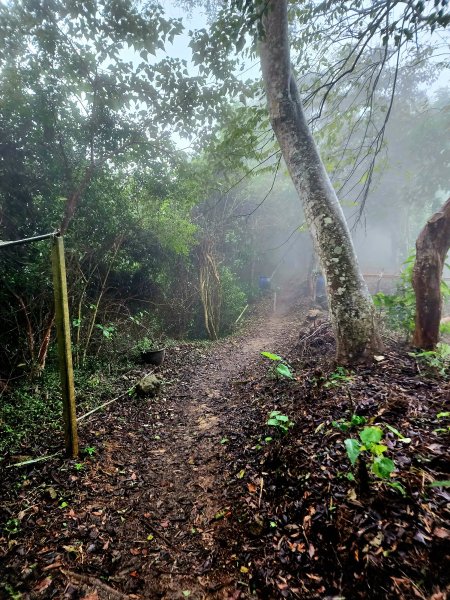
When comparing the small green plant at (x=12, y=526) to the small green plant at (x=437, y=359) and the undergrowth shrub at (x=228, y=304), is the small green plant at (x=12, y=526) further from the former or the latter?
the undergrowth shrub at (x=228, y=304)

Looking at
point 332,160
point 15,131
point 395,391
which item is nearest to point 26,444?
point 395,391

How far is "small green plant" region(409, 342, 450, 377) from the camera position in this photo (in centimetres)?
323

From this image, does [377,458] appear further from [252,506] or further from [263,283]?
[263,283]

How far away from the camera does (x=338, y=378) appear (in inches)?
134

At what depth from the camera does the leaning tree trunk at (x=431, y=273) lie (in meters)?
3.70

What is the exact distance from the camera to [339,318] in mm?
3900

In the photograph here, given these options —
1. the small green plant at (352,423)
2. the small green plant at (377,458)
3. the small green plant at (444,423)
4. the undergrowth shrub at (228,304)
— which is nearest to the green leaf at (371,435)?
the small green plant at (377,458)

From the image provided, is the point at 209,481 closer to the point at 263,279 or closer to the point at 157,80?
the point at 157,80

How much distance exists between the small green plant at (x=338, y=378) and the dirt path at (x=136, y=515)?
129cm

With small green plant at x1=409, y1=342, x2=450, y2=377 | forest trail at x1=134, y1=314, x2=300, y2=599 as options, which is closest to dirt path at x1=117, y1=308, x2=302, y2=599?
forest trail at x1=134, y1=314, x2=300, y2=599

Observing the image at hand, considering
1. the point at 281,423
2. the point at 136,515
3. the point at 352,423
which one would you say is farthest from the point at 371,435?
the point at 136,515

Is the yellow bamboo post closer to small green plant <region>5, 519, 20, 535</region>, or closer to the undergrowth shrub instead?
small green plant <region>5, 519, 20, 535</region>

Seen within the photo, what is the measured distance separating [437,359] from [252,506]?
9.57ft

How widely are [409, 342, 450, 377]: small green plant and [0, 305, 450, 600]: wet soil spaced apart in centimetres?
11
